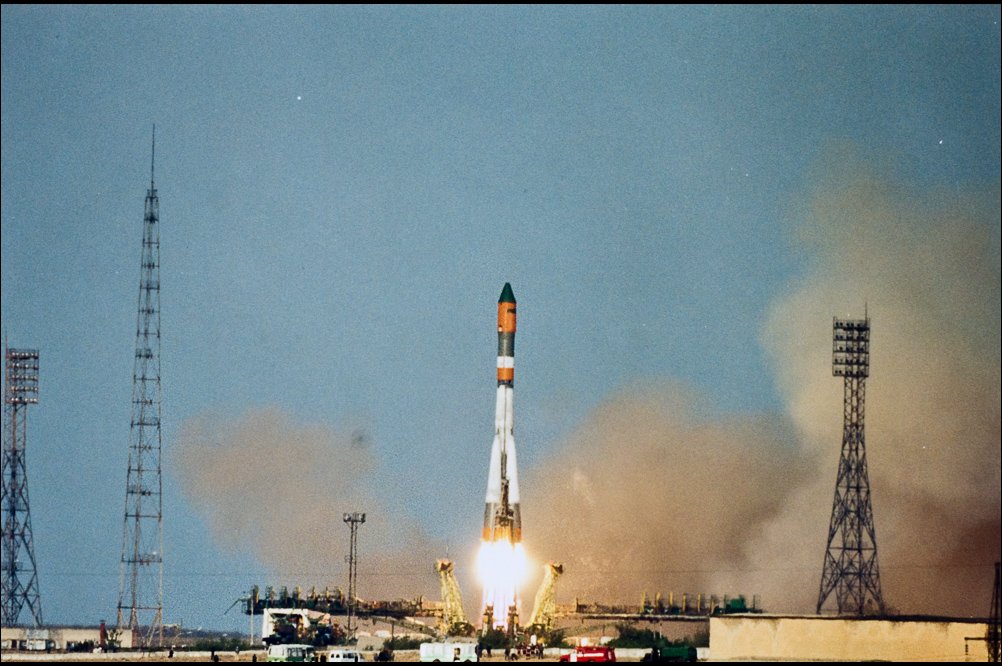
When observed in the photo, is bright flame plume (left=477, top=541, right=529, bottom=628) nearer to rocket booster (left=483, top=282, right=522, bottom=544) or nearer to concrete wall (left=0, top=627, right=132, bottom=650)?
rocket booster (left=483, top=282, right=522, bottom=544)

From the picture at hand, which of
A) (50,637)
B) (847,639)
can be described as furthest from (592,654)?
(50,637)

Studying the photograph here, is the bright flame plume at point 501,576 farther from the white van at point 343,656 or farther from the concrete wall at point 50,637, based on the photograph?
the concrete wall at point 50,637

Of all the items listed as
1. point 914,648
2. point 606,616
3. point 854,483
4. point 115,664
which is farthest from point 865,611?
point 115,664

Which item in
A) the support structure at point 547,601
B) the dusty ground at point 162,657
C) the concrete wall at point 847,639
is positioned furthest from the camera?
the support structure at point 547,601

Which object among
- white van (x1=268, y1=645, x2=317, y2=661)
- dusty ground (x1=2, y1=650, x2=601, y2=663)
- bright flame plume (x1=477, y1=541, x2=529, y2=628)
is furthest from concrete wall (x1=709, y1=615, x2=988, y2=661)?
white van (x1=268, y1=645, x2=317, y2=661)

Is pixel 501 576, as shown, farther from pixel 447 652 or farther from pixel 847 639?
pixel 847 639

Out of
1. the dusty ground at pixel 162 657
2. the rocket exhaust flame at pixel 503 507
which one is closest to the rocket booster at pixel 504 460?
the rocket exhaust flame at pixel 503 507
